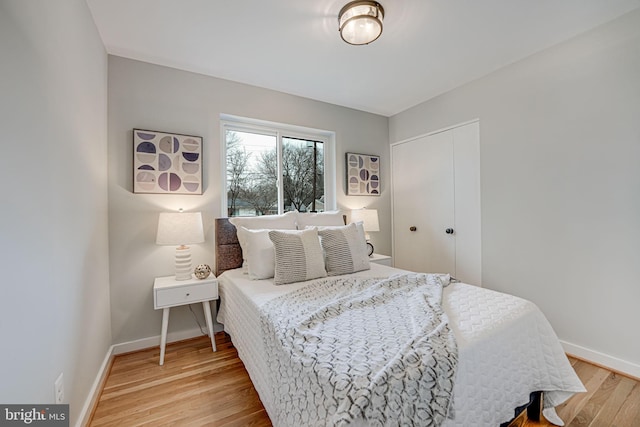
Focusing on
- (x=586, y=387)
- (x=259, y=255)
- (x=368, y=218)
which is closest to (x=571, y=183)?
(x=586, y=387)

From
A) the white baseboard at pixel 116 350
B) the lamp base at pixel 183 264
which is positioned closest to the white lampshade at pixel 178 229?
the lamp base at pixel 183 264

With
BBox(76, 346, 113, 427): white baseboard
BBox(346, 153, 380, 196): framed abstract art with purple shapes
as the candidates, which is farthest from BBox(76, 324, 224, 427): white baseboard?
BBox(346, 153, 380, 196): framed abstract art with purple shapes

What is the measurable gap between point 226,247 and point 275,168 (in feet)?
3.49

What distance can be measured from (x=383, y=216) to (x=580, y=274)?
6.76 feet

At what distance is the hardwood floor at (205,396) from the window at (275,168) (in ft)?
4.66

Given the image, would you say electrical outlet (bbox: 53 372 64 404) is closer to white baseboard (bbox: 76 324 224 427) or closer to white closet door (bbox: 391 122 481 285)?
white baseboard (bbox: 76 324 224 427)

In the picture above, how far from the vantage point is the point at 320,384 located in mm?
907

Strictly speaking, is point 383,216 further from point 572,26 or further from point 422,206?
point 572,26

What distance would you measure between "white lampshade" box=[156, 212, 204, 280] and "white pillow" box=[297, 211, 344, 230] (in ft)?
3.12

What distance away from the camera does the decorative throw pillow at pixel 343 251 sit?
7.30 feet

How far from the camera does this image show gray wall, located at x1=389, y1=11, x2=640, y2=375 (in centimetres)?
189

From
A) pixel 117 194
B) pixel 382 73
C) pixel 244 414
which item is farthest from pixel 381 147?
pixel 244 414

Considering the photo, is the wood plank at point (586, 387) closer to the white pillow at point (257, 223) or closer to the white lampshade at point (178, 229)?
the white pillow at point (257, 223)

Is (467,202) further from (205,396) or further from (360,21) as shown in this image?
(205,396)
